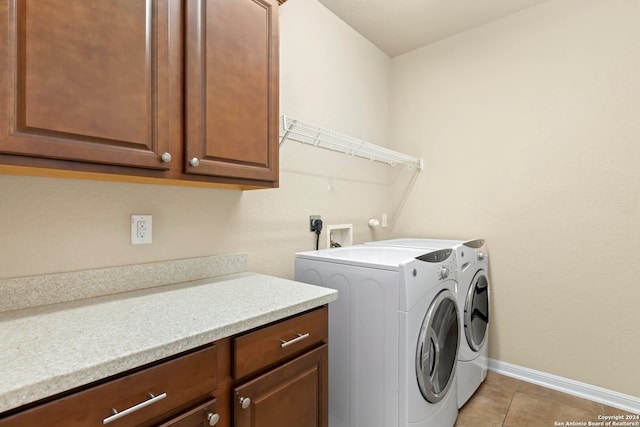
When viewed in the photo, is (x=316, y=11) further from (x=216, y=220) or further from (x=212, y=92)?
(x=216, y=220)

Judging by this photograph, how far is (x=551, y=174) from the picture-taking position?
2166 millimetres

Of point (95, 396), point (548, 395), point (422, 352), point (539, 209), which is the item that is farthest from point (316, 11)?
point (548, 395)

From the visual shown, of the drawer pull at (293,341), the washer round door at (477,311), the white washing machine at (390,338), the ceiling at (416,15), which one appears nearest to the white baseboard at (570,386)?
the washer round door at (477,311)

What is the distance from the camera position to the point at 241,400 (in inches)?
36.5

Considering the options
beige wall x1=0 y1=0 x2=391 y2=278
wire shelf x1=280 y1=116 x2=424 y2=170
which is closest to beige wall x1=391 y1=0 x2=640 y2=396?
wire shelf x1=280 y1=116 x2=424 y2=170

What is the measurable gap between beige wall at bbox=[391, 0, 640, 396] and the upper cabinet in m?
1.78

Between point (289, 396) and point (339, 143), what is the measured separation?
5.49ft

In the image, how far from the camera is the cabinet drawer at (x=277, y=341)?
3.10ft

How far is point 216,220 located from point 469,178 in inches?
78.6

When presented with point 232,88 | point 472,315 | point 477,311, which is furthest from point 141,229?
point 477,311

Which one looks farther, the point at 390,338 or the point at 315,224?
the point at 315,224

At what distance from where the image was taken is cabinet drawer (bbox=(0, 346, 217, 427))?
2.02 ft

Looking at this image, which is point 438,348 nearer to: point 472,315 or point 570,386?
point 472,315

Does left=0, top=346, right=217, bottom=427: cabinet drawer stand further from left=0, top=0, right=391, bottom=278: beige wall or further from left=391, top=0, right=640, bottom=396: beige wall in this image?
left=391, top=0, right=640, bottom=396: beige wall
